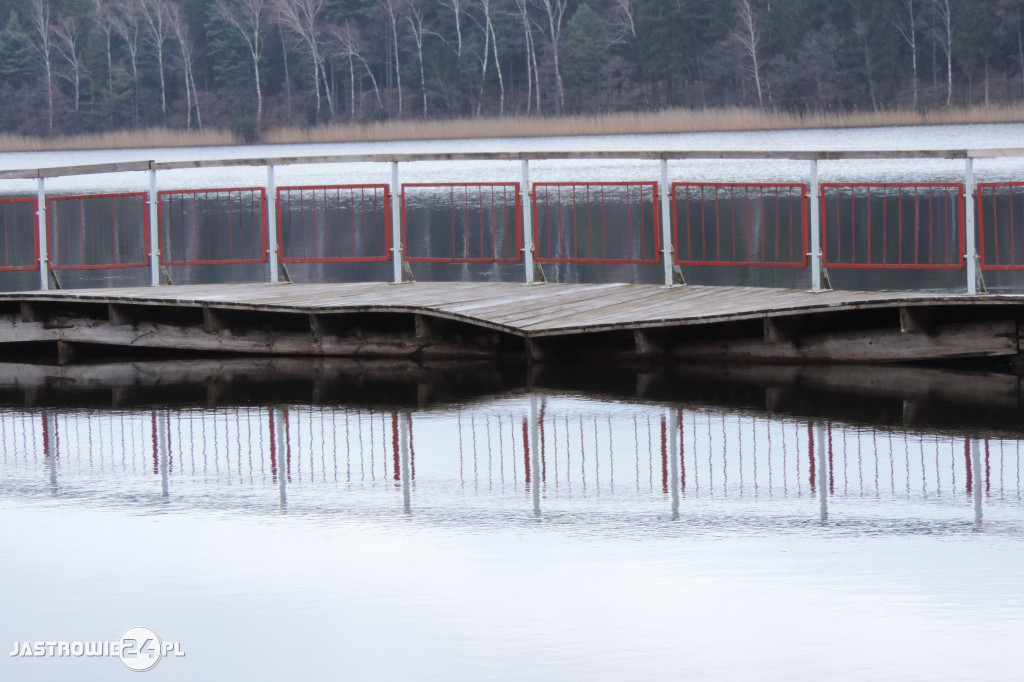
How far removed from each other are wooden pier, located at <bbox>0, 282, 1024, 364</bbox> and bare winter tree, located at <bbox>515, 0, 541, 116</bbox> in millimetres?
63192

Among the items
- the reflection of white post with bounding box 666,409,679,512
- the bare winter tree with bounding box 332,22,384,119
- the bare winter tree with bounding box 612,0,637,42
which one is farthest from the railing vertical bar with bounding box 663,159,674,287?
the bare winter tree with bounding box 332,22,384,119

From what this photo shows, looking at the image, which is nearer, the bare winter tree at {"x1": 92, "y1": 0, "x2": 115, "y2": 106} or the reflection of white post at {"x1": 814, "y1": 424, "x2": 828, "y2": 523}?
the reflection of white post at {"x1": 814, "y1": 424, "x2": 828, "y2": 523}

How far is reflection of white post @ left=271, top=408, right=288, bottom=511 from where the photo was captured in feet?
26.9

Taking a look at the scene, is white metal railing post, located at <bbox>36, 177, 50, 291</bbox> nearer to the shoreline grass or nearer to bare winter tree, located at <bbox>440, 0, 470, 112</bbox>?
the shoreline grass

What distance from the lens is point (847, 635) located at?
5.58 metres

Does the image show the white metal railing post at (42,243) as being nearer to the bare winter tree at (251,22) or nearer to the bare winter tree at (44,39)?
the bare winter tree at (251,22)

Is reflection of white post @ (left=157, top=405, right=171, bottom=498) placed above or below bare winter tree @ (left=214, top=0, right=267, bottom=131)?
below

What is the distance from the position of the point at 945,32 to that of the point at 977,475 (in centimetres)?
7017

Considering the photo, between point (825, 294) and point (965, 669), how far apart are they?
7.15 m

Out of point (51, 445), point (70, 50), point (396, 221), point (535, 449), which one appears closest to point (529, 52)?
point (70, 50)

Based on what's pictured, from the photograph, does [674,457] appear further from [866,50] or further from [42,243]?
[866,50]

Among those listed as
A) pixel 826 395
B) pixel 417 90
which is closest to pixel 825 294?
pixel 826 395

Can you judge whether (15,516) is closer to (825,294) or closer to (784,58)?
(825,294)

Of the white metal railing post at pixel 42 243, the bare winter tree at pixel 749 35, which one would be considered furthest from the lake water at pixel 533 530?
the bare winter tree at pixel 749 35
